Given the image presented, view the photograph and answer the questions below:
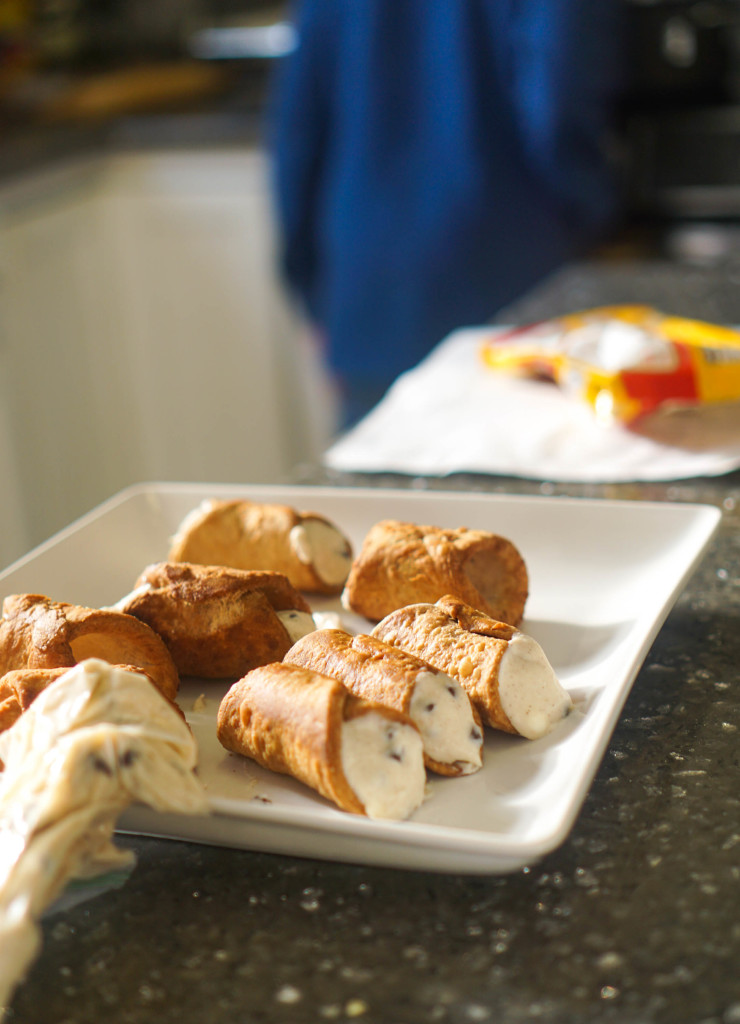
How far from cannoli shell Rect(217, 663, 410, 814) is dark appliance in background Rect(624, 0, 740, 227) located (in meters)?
1.60

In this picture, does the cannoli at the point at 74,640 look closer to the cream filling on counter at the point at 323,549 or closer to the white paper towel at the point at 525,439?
the cream filling on counter at the point at 323,549

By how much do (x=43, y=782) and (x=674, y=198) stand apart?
172 cm

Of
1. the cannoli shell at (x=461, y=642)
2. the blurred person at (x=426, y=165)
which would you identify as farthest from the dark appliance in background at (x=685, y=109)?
the cannoli shell at (x=461, y=642)

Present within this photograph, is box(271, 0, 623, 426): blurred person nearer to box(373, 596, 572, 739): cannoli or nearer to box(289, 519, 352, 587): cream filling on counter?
box(289, 519, 352, 587): cream filling on counter

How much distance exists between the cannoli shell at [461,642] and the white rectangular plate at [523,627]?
0.02m

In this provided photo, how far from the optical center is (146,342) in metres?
2.60

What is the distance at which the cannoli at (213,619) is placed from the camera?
1.79ft

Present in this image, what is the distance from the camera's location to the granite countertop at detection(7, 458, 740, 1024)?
1.21 feet

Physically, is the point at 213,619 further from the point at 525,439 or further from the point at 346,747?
the point at 525,439

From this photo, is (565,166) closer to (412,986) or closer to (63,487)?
(63,487)

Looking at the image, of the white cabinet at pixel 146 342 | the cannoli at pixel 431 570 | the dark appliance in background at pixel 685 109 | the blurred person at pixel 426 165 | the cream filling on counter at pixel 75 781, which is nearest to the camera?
the cream filling on counter at pixel 75 781

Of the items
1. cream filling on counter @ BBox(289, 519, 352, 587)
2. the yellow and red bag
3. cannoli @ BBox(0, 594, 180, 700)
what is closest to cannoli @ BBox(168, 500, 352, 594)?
cream filling on counter @ BBox(289, 519, 352, 587)

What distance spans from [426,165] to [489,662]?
1750 mm

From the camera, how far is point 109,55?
2975mm
